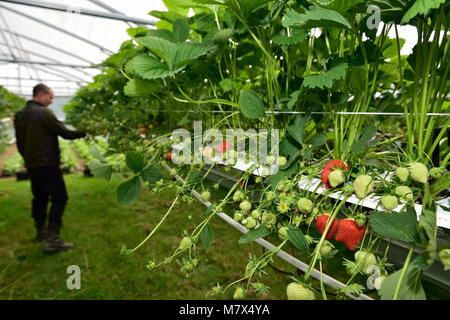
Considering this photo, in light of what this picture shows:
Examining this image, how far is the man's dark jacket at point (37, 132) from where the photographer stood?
5.65 ft

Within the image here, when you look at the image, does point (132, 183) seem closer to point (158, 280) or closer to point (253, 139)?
point (253, 139)

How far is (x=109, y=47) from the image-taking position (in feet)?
13.1

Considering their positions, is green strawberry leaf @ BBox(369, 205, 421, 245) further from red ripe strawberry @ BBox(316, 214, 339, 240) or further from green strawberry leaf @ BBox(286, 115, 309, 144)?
green strawberry leaf @ BBox(286, 115, 309, 144)

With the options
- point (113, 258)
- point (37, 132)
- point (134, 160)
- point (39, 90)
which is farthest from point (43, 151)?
point (134, 160)

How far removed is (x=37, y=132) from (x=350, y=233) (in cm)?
207

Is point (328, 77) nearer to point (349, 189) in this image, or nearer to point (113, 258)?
point (349, 189)

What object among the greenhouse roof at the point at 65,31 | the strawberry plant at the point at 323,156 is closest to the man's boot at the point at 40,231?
the greenhouse roof at the point at 65,31

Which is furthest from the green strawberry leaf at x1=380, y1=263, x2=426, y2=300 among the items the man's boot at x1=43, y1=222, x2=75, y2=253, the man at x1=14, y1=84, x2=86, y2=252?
the man's boot at x1=43, y1=222, x2=75, y2=253

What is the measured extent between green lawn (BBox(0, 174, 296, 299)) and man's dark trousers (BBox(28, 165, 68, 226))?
6.9 inches

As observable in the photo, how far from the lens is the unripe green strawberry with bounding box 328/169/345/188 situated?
301mm

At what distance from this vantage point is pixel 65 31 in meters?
3.89
